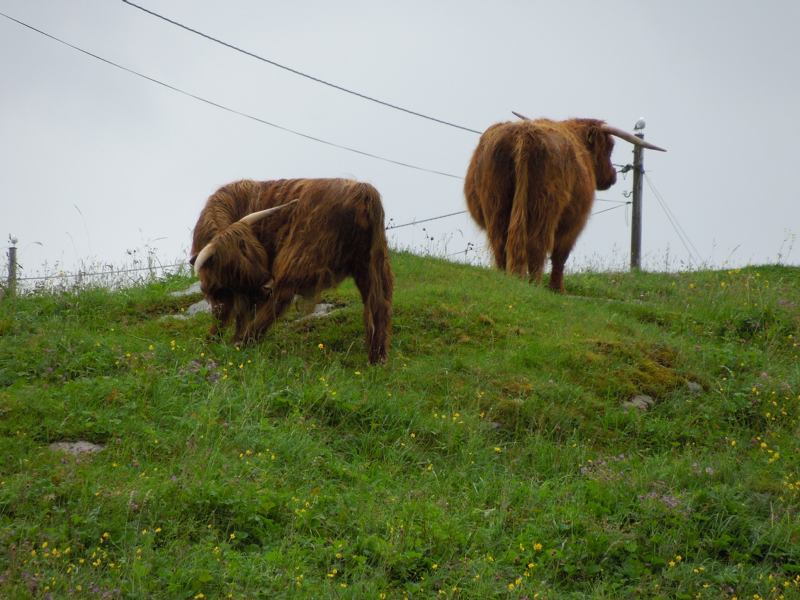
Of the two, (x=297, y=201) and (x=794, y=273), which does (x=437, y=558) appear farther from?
(x=794, y=273)

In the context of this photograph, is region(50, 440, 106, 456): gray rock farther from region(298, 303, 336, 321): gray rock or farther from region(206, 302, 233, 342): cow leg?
region(298, 303, 336, 321): gray rock

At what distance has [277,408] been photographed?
4.87 meters

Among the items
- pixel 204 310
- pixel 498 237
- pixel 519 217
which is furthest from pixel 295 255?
pixel 498 237

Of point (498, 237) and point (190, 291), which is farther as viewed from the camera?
point (498, 237)

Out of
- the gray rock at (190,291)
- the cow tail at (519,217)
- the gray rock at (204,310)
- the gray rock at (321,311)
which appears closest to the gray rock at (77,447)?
the gray rock at (204,310)

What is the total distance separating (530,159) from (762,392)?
3731mm

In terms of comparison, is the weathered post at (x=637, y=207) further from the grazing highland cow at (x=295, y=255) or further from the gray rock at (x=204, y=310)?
the grazing highland cow at (x=295, y=255)

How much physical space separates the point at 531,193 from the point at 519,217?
319 millimetres

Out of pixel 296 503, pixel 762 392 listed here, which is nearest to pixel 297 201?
pixel 296 503

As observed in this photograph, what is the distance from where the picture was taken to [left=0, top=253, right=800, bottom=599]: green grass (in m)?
3.24

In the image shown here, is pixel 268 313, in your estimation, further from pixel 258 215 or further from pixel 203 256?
pixel 258 215

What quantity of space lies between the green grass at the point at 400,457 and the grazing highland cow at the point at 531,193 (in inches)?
51.6

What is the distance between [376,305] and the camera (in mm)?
5844

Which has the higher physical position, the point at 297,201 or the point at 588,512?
the point at 297,201
